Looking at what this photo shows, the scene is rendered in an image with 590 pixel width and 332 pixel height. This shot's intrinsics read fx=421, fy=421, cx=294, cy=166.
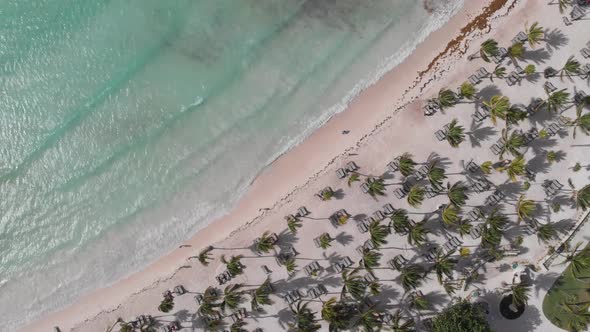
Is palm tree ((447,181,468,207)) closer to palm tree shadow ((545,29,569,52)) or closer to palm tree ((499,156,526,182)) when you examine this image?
palm tree ((499,156,526,182))

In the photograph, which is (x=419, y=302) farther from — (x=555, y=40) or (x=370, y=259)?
(x=555, y=40)

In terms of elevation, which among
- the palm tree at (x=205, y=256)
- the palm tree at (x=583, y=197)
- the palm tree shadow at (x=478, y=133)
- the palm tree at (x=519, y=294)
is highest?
the palm tree at (x=205, y=256)

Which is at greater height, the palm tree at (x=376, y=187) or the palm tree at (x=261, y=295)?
the palm tree at (x=376, y=187)

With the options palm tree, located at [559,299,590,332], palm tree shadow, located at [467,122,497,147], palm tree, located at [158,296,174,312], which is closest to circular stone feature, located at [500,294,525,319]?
palm tree, located at [559,299,590,332]

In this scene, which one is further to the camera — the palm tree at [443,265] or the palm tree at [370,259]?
the palm tree at [370,259]

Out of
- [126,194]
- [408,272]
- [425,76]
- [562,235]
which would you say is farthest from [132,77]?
[562,235]

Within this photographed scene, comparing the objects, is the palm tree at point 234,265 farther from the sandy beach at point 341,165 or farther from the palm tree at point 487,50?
the palm tree at point 487,50

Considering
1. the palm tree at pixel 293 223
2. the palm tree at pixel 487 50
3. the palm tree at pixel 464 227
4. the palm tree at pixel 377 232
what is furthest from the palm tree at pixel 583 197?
the palm tree at pixel 293 223
